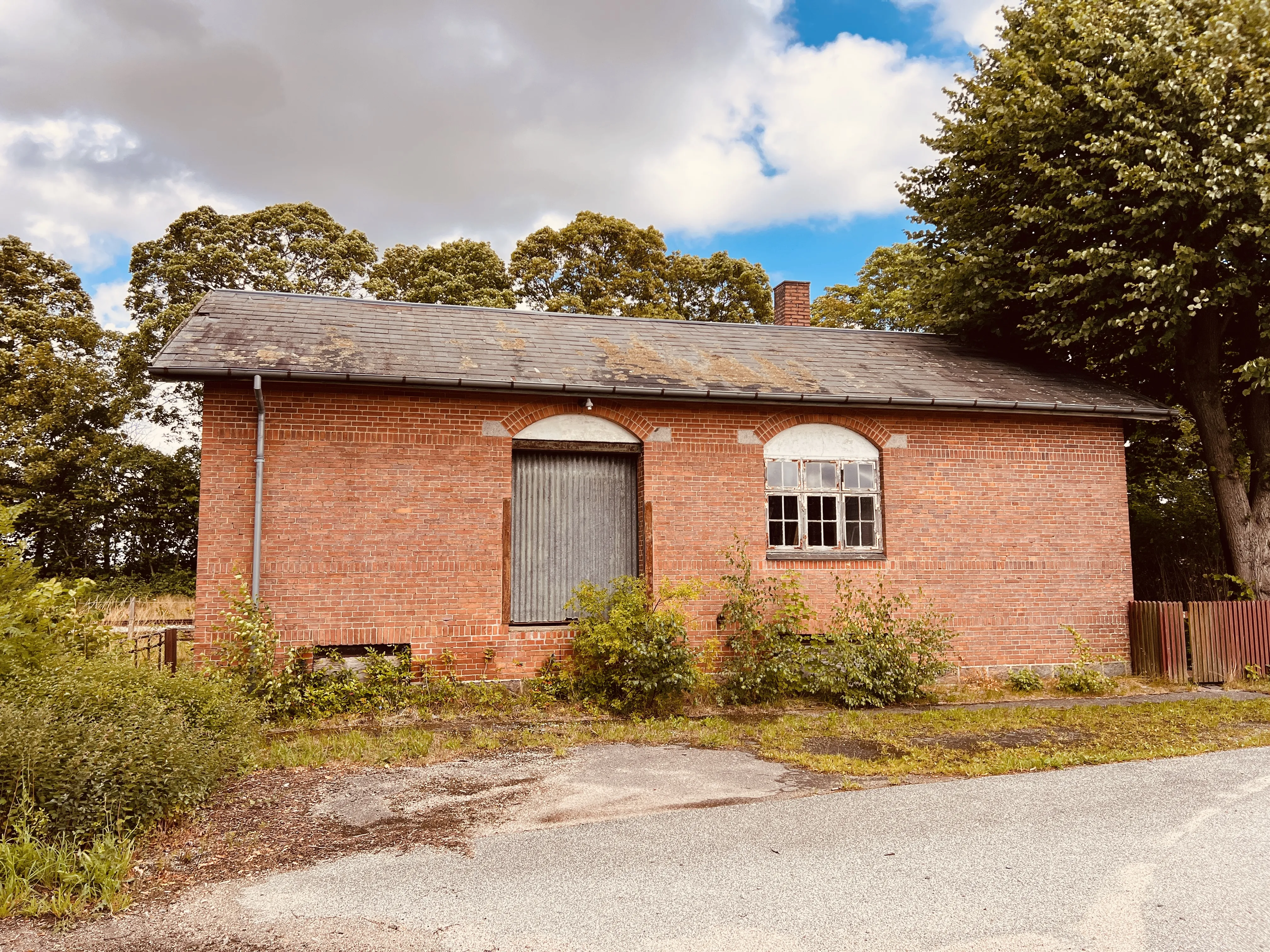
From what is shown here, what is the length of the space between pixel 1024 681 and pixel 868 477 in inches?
132

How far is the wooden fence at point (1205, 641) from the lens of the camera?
1131 centimetres

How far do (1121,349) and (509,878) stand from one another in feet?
44.8

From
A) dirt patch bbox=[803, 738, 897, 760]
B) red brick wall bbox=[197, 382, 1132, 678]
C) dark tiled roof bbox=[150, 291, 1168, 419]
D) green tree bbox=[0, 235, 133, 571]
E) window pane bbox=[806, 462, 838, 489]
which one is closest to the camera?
dirt patch bbox=[803, 738, 897, 760]

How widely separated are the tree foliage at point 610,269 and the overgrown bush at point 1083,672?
19.4m

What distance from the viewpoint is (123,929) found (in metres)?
4.00

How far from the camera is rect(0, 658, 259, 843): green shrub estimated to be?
477 cm

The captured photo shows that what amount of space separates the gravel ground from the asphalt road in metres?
0.01

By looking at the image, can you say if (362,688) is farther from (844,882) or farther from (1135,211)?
(1135,211)

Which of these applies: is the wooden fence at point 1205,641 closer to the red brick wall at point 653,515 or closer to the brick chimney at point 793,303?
the red brick wall at point 653,515

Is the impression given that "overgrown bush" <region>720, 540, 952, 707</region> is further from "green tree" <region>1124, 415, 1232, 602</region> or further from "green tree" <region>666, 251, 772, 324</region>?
"green tree" <region>666, 251, 772, 324</region>

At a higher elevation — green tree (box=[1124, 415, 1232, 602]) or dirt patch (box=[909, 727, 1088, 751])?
green tree (box=[1124, 415, 1232, 602])

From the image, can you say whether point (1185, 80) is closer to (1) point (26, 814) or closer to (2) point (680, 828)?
(2) point (680, 828)

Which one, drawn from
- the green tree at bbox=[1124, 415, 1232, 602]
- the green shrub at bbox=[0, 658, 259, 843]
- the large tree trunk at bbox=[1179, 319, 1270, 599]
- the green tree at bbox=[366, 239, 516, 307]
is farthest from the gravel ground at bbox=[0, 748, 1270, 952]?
the green tree at bbox=[366, 239, 516, 307]

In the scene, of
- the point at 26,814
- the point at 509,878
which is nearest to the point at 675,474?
the point at 509,878
